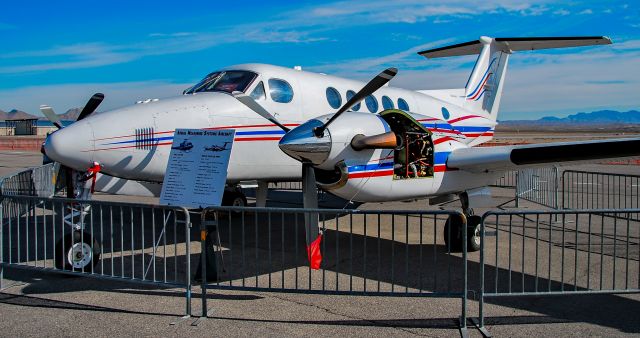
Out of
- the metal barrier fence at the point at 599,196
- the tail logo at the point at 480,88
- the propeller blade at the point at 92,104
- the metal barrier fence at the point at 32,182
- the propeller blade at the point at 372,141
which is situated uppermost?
the tail logo at the point at 480,88

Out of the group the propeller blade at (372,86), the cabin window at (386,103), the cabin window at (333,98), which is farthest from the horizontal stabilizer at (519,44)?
the propeller blade at (372,86)

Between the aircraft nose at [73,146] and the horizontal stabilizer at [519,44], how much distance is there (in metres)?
11.3

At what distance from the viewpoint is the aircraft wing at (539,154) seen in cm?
738

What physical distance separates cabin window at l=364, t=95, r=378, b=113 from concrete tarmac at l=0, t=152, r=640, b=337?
4.85 metres

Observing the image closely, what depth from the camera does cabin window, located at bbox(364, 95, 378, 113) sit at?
33.4ft

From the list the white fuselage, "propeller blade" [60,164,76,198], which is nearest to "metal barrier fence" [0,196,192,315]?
"propeller blade" [60,164,76,198]

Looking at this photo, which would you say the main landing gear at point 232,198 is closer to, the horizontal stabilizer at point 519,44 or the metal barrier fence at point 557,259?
the metal barrier fence at point 557,259

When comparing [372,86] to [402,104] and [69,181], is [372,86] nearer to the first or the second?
[402,104]

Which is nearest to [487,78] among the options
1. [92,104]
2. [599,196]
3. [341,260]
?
[599,196]

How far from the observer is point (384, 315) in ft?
18.1

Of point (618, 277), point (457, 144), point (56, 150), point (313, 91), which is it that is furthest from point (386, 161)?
point (56, 150)

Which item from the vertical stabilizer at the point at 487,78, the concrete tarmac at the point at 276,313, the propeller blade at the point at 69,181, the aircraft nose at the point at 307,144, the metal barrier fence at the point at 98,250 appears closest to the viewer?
the concrete tarmac at the point at 276,313

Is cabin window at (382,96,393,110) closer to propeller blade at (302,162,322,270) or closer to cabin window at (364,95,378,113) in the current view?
cabin window at (364,95,378,113)

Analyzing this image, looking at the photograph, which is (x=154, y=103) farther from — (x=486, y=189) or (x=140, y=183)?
(x=486, y=189)
